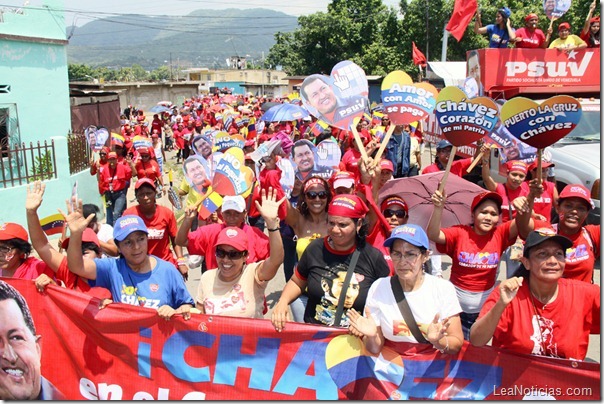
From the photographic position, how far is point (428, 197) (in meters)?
5.55

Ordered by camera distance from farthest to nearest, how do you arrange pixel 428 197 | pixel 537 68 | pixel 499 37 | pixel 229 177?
pixel 499 37, pixel 537 68, pixel 428 197, pixel 229 177

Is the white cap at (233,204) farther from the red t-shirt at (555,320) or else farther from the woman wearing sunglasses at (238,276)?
the red t-shirt at (555,320)

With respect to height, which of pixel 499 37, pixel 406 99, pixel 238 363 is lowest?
pixel 238 363

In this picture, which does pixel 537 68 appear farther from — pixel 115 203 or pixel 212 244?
pixel 212 244

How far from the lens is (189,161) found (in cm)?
617

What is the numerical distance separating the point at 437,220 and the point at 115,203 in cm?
671

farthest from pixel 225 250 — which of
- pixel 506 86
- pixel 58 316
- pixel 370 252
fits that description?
pixel 506 86

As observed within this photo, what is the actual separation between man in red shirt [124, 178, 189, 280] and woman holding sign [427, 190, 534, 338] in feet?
8.20

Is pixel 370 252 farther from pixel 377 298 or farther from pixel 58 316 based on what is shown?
pixel 58 316

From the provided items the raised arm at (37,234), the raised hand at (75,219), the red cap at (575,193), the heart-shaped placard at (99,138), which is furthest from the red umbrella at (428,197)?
the heart-shaped placard at (99,138)

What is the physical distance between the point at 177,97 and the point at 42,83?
40107 mm

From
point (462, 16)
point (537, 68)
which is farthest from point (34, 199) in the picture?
point (537, 68)

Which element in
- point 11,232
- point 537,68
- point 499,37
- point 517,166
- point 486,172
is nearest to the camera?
point 11,232

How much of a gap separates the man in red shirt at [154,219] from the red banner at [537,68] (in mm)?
7622
